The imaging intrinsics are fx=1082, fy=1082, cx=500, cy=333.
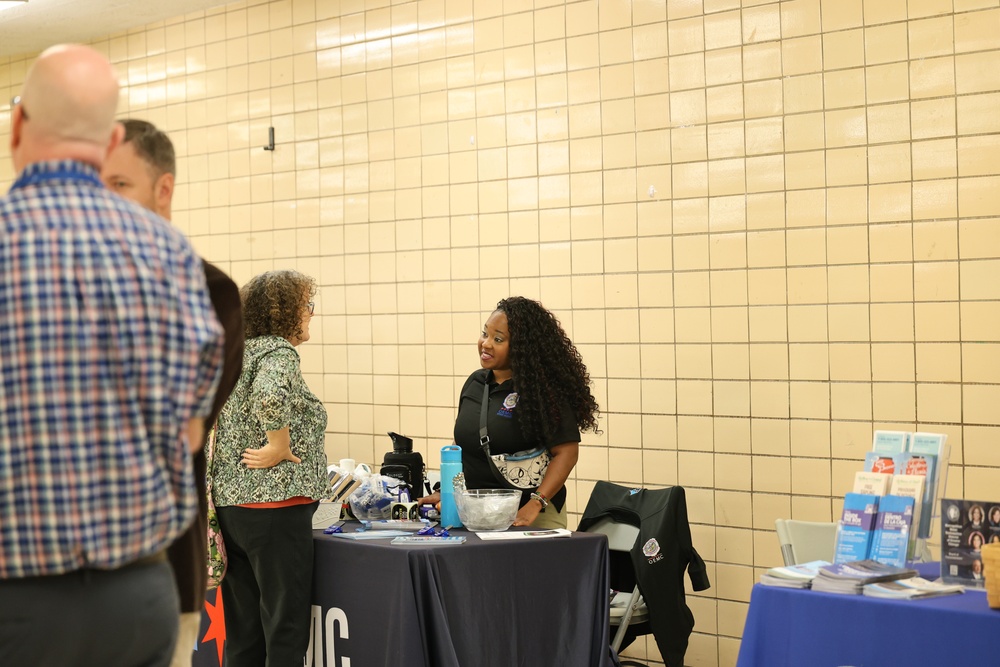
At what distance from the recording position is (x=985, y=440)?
3.95 meters

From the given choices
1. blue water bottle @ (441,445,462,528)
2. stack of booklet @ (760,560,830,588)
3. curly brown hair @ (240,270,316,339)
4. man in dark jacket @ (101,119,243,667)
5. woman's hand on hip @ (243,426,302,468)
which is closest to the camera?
man in dark jacket @ (101,119,243,667)

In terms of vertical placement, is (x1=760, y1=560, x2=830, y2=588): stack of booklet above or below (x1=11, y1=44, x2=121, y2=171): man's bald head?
below

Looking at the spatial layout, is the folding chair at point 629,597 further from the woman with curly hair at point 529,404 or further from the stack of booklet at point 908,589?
the stack of booklet at point 908,589

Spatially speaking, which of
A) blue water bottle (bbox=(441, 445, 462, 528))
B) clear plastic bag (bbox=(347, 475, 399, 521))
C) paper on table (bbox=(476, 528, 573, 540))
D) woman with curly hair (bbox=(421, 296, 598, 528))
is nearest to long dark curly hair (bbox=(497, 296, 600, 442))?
woman with curly hair (bbox=(421, 296, 598, 528))

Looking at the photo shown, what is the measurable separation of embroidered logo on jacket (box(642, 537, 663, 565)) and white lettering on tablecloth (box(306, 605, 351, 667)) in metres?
1.17

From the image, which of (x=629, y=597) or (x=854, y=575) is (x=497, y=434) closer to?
(x=629, y=597)

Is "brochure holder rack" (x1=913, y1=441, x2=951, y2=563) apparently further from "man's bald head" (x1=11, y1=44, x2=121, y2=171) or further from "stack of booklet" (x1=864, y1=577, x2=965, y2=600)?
"man's bald head" (x1=11, y1=44, x2=121, y2=171)

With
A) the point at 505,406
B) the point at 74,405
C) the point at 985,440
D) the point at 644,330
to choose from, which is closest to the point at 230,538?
the point at 505,406

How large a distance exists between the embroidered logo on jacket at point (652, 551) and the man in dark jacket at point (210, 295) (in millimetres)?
2344

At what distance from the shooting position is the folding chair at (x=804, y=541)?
11.9 ft

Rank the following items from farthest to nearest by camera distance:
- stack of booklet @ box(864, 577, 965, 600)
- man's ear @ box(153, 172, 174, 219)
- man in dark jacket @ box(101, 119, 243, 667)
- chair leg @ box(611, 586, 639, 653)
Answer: chair leg @ box(611, 586, 639, 653)
stack of booklet @ box(864, 577, 965, 600)
man's ear @ box(153, 172, 174, 219)
man in dark jacket @ box(101, 119, 243, 667)

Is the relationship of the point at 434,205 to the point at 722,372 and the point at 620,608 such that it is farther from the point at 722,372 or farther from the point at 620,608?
the point at 620,608

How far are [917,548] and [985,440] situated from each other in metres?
1.07

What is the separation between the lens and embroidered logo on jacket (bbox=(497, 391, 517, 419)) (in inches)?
161
